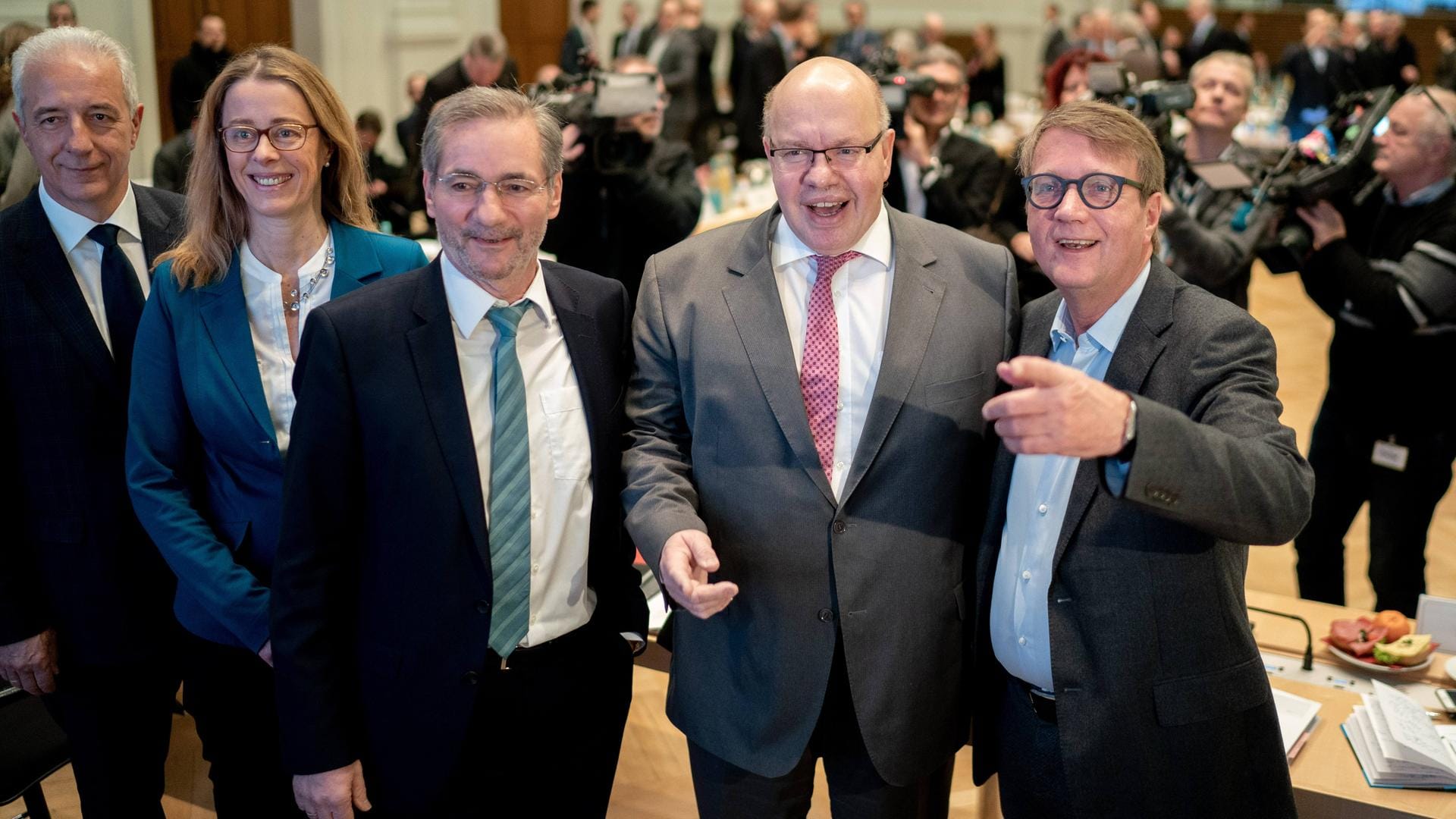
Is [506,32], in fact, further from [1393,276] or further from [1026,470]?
[1026,470]

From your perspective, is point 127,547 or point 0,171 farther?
point 0,171

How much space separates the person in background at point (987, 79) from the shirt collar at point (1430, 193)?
8.92 m

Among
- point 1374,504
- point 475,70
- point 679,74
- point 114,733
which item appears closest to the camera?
point 114,733

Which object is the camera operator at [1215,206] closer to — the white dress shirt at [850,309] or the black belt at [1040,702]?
the white dress shirt at [850,309]

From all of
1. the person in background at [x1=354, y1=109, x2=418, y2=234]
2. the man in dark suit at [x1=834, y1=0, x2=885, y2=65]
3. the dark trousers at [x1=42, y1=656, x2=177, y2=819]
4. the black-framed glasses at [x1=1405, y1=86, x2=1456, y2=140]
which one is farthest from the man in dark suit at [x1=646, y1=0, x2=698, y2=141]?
the dark trousers at [x1=42, y1=656, x2=177, y2=819]

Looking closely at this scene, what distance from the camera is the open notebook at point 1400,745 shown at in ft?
7.06

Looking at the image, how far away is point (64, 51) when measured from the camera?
7.33ft

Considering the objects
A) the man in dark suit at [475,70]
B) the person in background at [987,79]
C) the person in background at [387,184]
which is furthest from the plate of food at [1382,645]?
the person in background at [987,79]

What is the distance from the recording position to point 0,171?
4570 mm

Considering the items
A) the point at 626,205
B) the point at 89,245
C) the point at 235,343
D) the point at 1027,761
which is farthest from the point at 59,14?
the point at 1027,761

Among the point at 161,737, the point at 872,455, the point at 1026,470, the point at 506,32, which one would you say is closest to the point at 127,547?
the point at 161,737

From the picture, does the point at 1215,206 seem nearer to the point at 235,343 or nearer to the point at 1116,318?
the point at 1116,318

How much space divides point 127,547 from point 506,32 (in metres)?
11.0

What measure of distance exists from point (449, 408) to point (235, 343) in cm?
45
